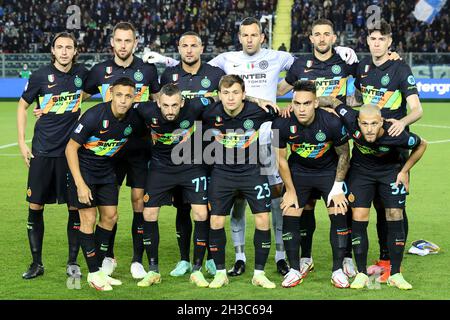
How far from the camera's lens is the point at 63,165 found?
8.01 metres

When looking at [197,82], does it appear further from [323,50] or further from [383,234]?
[383,234]

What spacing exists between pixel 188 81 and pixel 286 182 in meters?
1.39

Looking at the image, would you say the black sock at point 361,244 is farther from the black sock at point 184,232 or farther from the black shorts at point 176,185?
the black sock at point 184,232

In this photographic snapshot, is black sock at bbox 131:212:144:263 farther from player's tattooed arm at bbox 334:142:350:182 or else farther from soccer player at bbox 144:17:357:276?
player's tattooed arm at bbox 334:142:350:182

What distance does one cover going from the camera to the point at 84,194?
745 centimetres

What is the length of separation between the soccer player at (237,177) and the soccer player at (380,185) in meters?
0.78

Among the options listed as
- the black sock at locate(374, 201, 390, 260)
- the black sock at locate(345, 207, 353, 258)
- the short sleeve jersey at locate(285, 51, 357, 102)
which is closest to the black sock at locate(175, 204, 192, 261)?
the black sock at locate(345, 207, 353, 258)

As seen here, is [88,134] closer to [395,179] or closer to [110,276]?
[110,276]

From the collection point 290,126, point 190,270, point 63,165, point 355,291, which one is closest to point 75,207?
point 63,165

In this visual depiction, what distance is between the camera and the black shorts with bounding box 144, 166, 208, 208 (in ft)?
25.3

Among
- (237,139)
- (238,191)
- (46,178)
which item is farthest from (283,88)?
(46,178)

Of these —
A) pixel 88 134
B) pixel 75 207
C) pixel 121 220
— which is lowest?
pixel 121 220
